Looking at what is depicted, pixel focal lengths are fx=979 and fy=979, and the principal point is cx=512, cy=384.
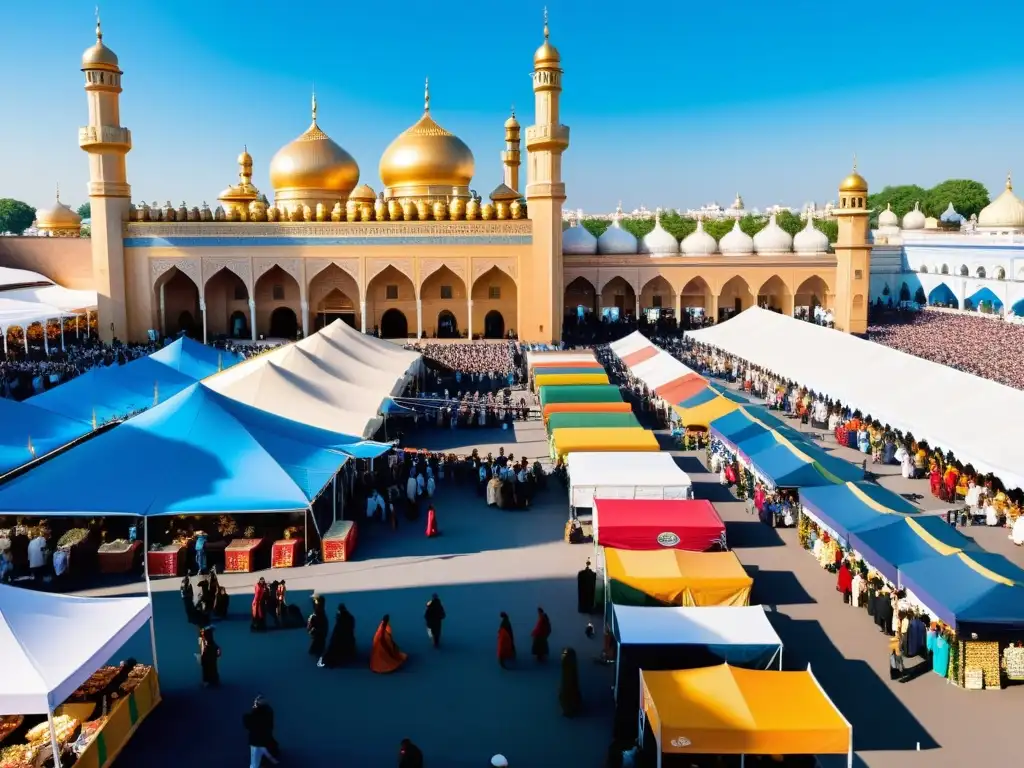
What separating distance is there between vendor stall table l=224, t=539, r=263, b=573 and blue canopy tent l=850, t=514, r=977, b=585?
5873 mm

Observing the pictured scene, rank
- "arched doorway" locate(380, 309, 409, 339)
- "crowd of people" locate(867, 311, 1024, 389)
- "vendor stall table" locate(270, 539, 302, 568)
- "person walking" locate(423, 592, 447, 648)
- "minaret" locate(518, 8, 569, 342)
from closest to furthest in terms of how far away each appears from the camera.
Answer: "person walking" locate(423, 592, 447, 648) → "vendor stall table" locate(270, 539, 302, 568) → "crowd of people" locate(867, 311, 1024, 389) → "minaret" locate(518, 8, 569, 342) → "arched doorway" locate(380, 309, 409, 339)

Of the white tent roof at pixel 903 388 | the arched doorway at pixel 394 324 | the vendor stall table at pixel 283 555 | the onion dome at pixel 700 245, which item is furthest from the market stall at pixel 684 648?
the onion dome at pixel 700 245

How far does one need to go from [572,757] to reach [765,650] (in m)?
1.54

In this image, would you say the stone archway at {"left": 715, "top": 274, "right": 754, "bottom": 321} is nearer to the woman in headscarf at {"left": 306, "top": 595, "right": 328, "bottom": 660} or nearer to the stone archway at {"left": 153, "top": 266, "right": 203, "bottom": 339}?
the stone archway at {"left": 153, "top": 266, "right": 203, "bottom": 339}

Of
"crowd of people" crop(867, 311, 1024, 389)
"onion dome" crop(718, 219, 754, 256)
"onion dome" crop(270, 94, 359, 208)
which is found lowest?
"crowd of people" crop(867, 311, 1024, 389)

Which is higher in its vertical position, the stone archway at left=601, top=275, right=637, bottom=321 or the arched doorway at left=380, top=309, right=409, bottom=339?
the stone archway at left=601, top=275, right=637, bottom=321

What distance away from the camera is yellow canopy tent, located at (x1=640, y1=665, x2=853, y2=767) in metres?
5.59

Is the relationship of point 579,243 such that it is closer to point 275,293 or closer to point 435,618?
point 275,293

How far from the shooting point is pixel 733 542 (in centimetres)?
1082

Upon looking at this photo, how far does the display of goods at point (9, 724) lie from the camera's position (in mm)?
6259

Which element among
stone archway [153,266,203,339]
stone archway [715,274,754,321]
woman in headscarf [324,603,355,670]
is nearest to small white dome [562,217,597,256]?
stone archway [715,274,754,321]

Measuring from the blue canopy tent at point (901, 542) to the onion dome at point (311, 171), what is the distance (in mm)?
26035

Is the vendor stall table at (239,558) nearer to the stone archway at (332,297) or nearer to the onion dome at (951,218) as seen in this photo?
the stone archway at (332,297)

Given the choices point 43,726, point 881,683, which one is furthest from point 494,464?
point 43,726
